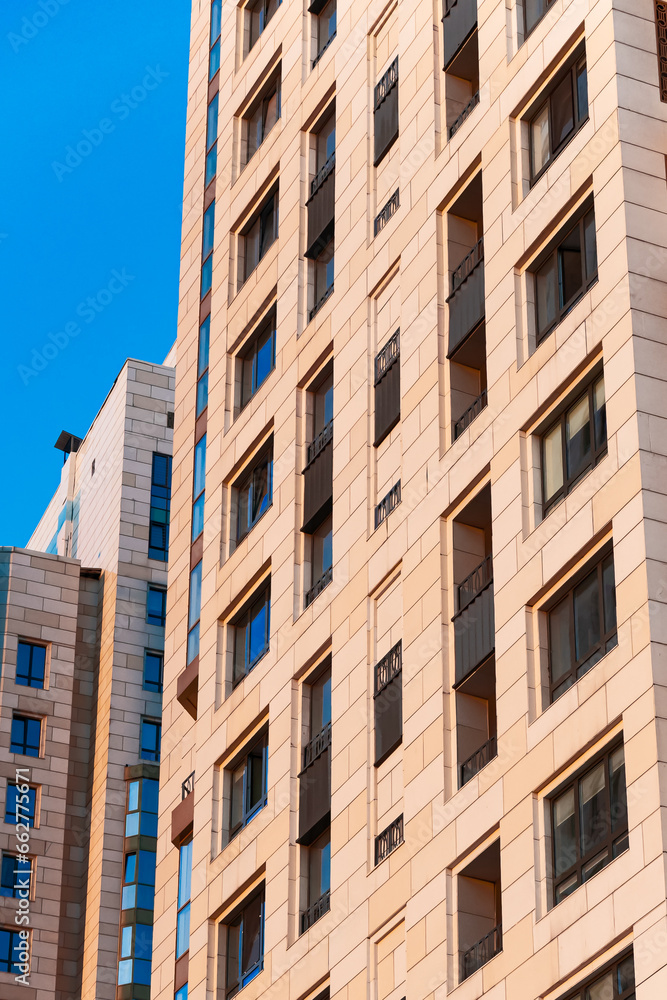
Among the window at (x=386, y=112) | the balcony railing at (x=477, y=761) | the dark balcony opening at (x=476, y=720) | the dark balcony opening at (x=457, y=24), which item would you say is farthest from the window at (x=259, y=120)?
the balcony railing at (x=477, y=761)

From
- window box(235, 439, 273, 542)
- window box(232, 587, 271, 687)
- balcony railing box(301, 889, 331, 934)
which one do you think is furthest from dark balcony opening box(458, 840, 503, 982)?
window box(235, 439, 273, 542)

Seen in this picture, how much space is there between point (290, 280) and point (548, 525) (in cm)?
1767

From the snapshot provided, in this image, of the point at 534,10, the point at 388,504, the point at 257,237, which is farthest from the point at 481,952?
the point at 257,237

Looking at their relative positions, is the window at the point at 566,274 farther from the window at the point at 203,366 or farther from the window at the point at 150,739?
the window at the point at 150,739

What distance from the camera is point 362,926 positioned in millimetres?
36969

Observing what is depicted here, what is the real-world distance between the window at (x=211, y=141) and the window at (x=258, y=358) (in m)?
8.29

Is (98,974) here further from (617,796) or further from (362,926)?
(617,796)

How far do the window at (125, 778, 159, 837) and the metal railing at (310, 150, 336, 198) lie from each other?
34.3 meters

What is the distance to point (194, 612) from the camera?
5162 cm

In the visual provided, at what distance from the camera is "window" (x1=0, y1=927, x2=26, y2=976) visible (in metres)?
75.6

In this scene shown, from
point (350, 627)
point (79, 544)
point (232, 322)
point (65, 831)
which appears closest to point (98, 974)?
point (65, 831)

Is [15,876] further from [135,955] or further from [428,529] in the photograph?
[428,529]

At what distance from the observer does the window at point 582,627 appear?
103 feet

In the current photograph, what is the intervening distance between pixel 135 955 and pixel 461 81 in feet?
137
